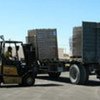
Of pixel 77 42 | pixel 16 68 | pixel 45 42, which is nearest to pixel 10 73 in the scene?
pixel 16 68

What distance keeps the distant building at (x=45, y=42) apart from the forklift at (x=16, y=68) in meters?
4.46

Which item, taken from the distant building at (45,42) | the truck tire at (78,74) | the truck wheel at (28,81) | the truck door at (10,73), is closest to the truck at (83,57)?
the truck tire at (78,74)

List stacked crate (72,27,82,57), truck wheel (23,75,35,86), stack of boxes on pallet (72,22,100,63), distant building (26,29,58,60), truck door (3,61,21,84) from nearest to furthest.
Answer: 1. truck door (3,61,21,84)
2. truck wheel (23,75,35,86)
3. stack of boxes on pallet (72,22,100,63)
4. stacked crate (72,27,82,57)
5. distant building (26,29,58,60)

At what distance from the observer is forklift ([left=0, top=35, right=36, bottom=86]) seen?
2136 centimetres

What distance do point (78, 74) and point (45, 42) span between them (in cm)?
487

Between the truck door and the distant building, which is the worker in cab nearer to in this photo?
the truck door

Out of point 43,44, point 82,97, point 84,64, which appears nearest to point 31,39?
point 43,44

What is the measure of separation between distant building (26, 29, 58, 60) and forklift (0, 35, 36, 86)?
4463mm

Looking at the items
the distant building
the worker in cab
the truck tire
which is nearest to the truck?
the truck tire

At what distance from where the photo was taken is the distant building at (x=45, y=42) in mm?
27062

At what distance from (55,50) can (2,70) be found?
6.97 m

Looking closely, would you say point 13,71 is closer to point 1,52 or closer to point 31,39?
point 1,52

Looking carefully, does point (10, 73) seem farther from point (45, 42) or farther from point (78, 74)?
point (45, 42)

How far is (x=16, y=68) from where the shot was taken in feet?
71.2
